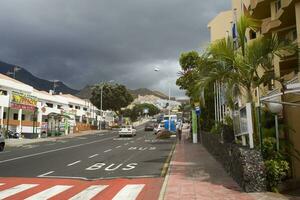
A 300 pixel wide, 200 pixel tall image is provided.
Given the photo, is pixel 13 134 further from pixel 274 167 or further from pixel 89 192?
pixel 274 167

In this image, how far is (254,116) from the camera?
13852mm

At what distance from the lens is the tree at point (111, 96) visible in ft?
320

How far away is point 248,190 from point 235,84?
4154 millimetres

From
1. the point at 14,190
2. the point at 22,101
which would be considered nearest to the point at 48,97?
the point at 22,101

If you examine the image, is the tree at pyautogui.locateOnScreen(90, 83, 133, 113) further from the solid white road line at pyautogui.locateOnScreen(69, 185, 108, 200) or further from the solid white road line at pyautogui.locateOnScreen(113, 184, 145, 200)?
the solid white road line at pyautogui.locateOnScreen(113, 184, 145, 200)

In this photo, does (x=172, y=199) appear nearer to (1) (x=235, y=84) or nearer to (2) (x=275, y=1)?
(1) (x=235, y=84)

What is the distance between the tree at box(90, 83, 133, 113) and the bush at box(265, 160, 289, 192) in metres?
86.0

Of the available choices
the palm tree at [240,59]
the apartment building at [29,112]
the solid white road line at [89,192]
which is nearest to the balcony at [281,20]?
the palm tree at [240,59]

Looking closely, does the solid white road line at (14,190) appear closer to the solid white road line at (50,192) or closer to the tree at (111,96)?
the solid white road line at (50,192)

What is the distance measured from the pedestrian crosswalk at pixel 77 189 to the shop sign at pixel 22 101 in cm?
4224

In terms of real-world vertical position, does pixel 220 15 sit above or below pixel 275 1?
above

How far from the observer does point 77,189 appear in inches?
512

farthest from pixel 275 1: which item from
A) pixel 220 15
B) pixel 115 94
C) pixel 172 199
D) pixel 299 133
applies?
pixel 115 94

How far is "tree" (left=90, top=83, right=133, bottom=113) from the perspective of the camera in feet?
320
